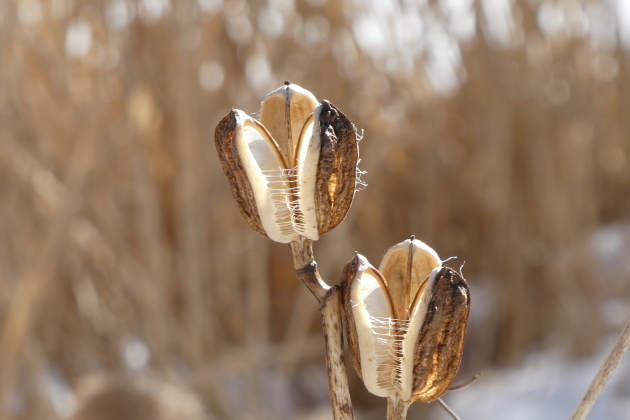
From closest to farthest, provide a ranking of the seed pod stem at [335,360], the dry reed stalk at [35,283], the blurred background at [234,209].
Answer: the seed pod stem at [335,360] → the dry reed stalk at [35,283] → the blurred background at [234,209]

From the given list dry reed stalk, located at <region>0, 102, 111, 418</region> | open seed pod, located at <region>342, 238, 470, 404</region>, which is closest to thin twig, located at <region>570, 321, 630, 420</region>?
open seed pod, located at <region>342, 238, 470, 404</region>

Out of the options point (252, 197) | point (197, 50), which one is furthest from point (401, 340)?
point (197, 50)

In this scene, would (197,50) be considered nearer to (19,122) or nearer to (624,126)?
(19,122)

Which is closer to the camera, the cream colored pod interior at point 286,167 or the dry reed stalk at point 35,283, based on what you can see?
the cream colored pod interior at point 286,167

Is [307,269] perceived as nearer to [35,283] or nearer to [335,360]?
[335,360]

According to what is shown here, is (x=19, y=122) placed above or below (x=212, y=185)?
above

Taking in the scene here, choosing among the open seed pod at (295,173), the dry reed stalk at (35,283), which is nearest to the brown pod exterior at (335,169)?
the open seed pod at (295,173)

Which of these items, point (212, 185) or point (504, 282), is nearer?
point (212, 185)

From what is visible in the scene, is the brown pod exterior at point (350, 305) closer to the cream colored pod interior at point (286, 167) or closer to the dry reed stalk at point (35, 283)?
the cream colored pod interior at point (286, 167)
